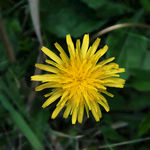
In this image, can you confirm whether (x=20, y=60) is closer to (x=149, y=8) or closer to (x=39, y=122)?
(x=39, y=122)

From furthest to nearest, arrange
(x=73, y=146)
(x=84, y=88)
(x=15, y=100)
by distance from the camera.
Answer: (x=73, y=146) < (x=15, y=100) < (x=84, y=88)

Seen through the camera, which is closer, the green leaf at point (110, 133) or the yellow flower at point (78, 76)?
the yellow flower at point (78, 76)

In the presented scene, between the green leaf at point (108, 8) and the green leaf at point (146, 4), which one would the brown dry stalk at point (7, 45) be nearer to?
the green leaf at point (108, 8)

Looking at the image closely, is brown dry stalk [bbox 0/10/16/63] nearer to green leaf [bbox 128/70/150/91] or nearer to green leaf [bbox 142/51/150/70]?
green leaf [bbox 128/70/150/91]

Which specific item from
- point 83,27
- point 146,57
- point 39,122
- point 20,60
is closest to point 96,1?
point 83,27

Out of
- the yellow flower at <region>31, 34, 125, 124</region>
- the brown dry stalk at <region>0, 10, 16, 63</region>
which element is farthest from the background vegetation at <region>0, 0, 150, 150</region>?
the yellow flower at <region>31, 34, 125, 124</region>

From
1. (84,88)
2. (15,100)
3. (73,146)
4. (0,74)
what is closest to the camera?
(84,88)

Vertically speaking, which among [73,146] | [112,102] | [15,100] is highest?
[15,100]

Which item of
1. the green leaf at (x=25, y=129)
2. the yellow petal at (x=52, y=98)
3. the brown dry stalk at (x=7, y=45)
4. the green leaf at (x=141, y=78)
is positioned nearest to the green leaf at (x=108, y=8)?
the green leaf at (x=141, y=78)

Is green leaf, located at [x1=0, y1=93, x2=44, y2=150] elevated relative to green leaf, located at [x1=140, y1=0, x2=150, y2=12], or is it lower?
lower
